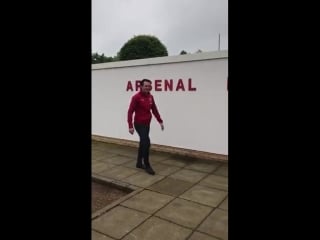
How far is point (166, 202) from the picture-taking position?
4.19 meters

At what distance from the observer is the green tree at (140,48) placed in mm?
23516

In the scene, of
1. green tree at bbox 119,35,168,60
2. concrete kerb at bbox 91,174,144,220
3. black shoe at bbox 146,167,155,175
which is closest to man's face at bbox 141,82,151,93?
black shoe at bbox 146,167,155,175

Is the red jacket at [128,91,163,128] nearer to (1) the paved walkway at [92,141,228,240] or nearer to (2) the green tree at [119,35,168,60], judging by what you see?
(1) the paved walkway at [92,141,228,240]

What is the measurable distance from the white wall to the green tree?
50.4 ft

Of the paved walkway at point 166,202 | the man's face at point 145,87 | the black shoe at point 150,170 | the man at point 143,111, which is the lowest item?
the paved walkway at point 166,202

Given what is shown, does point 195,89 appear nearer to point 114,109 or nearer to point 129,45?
point 114,109

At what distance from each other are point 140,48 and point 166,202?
20.7m

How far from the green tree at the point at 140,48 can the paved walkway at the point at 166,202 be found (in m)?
18.0

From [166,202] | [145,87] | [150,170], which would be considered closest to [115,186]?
[150,170]

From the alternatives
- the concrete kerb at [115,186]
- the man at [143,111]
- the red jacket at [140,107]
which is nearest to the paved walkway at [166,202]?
the concrete kerb at [115,186]

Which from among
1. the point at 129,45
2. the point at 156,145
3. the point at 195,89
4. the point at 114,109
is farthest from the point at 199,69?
the point at 129,45

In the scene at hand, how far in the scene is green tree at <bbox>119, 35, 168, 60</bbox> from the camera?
23.5 m

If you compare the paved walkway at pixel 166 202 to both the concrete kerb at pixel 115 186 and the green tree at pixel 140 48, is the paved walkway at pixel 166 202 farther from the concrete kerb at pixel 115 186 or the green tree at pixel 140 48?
the green tree at pixel 140 48
